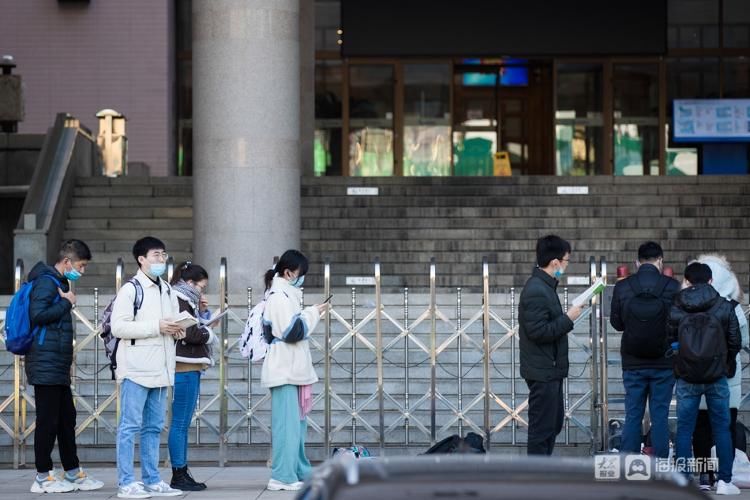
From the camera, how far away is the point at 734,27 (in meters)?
32.5

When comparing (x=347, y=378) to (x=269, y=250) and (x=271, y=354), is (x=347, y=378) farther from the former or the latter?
(x=269, y=250)

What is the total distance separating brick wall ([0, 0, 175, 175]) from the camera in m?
29.9

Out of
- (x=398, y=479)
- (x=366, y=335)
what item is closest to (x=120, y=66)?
(x=366, y=335)

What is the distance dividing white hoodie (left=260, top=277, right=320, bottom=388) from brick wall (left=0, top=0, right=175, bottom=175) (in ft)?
66.8

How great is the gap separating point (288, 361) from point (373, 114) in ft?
75.5

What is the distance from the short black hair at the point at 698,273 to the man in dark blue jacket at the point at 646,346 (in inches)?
A: 8.1

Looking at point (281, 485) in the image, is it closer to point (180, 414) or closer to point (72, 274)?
point (180, 414)

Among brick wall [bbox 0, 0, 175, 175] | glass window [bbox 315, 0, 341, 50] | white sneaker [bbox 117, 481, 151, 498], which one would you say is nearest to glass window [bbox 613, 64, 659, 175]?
glass window [bbox 315, 0, 341, 50]

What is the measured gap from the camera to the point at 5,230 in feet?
75.5

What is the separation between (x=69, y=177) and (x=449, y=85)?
43.0 feet

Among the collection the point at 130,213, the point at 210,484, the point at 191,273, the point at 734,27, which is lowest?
the point at 210,484

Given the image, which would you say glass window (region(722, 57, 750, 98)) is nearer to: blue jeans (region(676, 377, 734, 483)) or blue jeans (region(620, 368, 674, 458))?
blue jeans (region(620, 368, 674, 458))

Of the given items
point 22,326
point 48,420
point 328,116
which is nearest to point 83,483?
point 48,420

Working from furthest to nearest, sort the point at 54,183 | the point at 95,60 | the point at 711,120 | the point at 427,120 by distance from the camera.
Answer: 1. the point at 427,120
2. the point at 711,120
3. the point at 95,60
4. the point at 54,183
